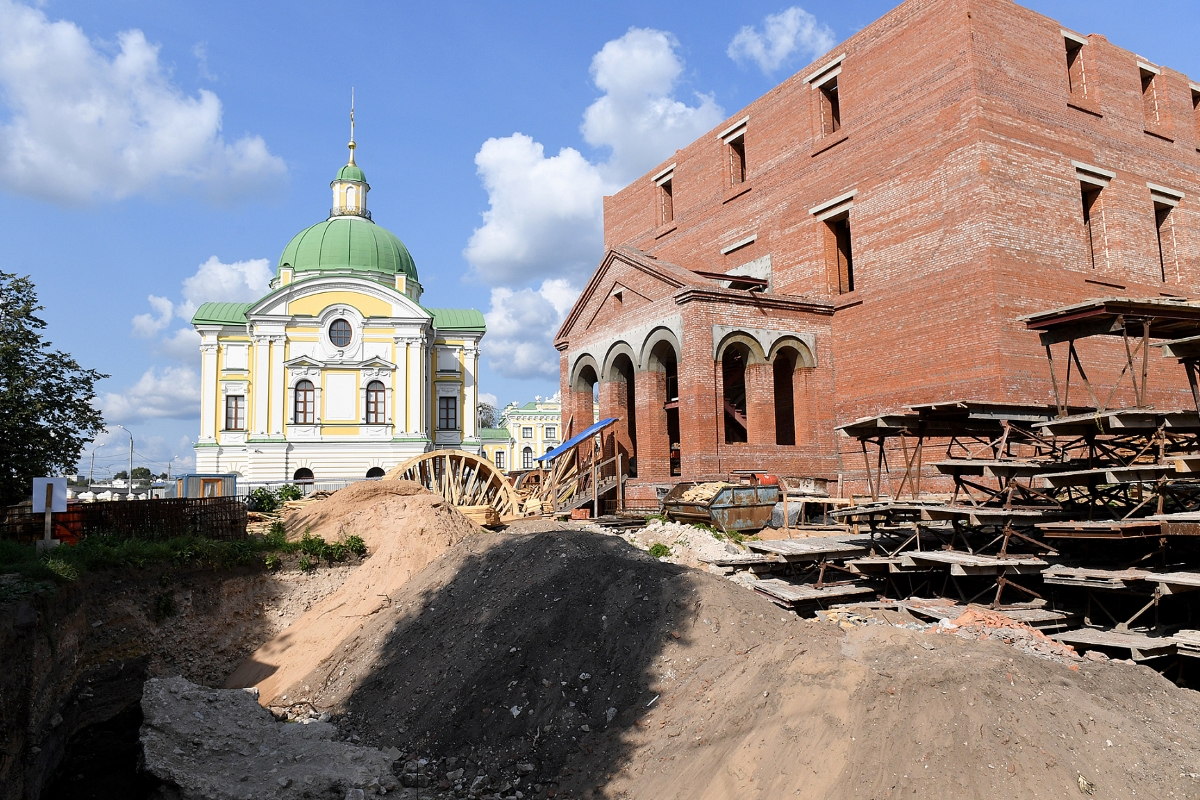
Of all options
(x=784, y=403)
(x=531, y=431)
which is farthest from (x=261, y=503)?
(x=531, y=431)

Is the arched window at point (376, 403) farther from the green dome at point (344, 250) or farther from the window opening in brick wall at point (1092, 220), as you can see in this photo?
the window opening in brick wall at point (1092, 220)

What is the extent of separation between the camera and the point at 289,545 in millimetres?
15617

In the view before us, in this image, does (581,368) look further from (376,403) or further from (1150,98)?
(1150,98)

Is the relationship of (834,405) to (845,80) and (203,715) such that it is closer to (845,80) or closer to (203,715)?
(845,80)

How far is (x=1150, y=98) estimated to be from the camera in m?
24.2

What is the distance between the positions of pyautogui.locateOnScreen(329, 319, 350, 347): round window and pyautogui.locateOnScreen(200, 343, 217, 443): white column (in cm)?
604

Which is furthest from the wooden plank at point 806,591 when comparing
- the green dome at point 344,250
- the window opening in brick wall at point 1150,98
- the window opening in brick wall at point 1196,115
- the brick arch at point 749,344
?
the green dome at point 344,250

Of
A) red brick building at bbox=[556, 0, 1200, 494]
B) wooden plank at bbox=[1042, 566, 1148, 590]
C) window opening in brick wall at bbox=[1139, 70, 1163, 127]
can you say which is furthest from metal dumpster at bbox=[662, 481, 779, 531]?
window opening in brick wall at bbox=[1139, 70, 1163, 127]

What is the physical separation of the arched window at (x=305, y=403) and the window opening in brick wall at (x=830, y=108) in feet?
93.3

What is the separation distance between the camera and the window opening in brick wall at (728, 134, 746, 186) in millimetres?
28938

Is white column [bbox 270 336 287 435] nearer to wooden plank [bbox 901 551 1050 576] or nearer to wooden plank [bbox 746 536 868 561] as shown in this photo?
wooden plank [bbox 746 536 868 561]

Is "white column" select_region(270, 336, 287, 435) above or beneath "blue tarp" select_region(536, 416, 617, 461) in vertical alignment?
above

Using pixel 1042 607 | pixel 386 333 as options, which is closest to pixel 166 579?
pixel 1042 607

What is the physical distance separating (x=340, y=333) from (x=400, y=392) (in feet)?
14.4
